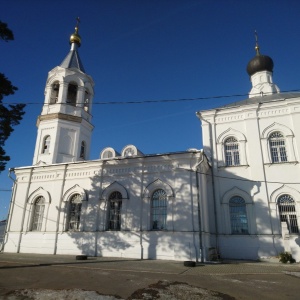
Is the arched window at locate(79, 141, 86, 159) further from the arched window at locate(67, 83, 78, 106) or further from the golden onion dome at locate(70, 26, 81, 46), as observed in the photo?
the golden onion dome at locate(70, 26, 81, 46)

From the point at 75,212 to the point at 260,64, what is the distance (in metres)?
18.9

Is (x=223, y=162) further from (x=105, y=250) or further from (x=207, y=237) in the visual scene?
(x=105, y=250)

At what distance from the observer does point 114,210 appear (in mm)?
16812

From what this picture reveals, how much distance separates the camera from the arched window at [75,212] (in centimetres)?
1747

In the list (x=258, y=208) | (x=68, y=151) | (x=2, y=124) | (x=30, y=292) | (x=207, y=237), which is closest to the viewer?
(x=30, y=292)

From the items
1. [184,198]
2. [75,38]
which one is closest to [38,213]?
[184,198]

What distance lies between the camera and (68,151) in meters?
21.3

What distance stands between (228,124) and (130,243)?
10264 millimetres

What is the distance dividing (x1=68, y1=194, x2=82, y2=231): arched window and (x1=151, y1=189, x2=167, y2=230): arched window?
5.08 m

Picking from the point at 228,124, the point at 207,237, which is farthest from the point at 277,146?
the point at 207,237

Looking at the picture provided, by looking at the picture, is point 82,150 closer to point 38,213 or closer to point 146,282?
point 38,213

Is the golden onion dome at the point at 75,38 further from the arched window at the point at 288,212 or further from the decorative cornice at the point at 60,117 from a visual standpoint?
the arched window at the point at 288,212

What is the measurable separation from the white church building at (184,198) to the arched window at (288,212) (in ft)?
0.18

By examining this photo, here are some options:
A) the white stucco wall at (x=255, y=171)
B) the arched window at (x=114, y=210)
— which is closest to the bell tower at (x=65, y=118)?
the arched window at (x=114, y=210)
